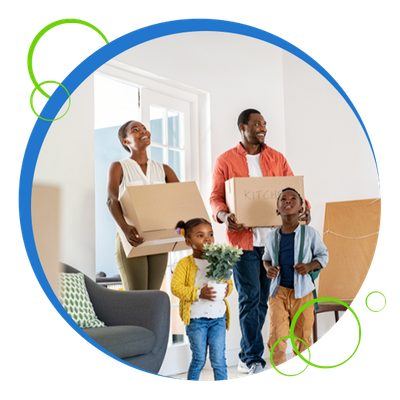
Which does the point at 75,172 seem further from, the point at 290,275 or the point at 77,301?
the point at 290,275

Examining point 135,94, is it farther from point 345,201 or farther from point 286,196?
point 345,201

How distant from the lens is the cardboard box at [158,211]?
59.7 inches

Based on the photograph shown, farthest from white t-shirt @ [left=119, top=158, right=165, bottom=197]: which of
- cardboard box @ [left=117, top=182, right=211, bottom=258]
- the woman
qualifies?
cardboard box @ [left=117, top=182, right=211, bottom=258]

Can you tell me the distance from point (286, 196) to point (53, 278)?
0.85 m

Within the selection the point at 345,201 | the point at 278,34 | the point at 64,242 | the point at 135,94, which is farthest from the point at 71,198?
the point at 345,201

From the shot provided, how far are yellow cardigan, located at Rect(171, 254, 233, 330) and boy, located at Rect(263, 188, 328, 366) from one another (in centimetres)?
25

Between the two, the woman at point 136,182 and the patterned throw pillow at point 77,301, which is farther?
the woman at point 136,182

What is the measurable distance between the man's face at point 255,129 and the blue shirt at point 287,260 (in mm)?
455

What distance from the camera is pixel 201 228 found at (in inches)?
57.9

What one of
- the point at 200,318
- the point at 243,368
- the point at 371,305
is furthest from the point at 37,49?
the point at 243,368

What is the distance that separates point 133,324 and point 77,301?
0.70 feet

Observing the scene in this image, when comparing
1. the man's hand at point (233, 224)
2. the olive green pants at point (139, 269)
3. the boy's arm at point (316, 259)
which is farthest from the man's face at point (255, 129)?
the olive green pants at point (139, 269)

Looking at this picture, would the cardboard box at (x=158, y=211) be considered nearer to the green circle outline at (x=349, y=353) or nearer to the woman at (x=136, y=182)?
the woman at (x=136, y=182)

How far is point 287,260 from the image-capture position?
1609 mm
